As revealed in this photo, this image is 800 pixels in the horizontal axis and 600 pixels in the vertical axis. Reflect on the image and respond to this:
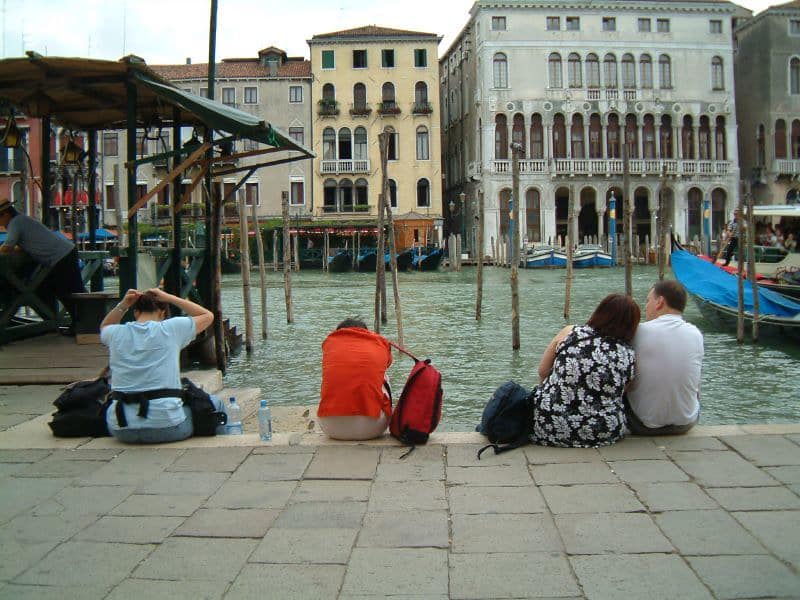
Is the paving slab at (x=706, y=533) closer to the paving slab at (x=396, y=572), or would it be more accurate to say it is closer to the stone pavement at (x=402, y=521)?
the stone pavement at (x=402, y=521)

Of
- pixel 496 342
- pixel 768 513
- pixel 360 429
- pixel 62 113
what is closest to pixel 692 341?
pixel 768 513

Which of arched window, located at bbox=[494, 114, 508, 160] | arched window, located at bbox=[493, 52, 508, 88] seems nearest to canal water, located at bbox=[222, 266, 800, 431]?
arched window, located at bbox=[494, 114, 508, 160]

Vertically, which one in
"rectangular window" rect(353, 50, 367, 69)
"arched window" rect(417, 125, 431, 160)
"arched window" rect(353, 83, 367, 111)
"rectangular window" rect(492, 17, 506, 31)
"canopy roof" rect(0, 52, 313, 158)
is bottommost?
"canopy roof" rect(0, 52, 313, 158)

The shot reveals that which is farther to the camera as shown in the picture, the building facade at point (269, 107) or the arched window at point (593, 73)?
the building facade at point (269, 107)

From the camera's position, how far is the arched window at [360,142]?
41156mm

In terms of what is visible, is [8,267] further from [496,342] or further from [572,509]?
[496,342]

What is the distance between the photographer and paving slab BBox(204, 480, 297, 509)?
3.62m

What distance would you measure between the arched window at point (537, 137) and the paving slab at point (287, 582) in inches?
1531

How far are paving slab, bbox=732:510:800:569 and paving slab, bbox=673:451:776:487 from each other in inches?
15.1

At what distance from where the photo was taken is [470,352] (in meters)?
12.1

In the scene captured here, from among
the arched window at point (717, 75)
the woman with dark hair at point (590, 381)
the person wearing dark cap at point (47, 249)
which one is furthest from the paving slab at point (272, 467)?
the arched window at point (717, 75)

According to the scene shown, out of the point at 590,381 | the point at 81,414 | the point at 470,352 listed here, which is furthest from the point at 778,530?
the point at 470,352

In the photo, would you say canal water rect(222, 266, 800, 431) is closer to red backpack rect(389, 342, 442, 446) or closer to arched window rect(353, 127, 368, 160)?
red backpack rect(389, 342, 442, 446)

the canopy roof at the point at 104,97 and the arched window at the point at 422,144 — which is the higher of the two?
the arched window at the point at 422,144
